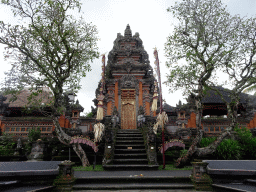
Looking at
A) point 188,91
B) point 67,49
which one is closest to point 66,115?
point 67,49

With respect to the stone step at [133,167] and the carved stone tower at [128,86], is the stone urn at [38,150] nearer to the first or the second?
the stone step at [133,167]

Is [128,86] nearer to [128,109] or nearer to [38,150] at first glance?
[128,109]

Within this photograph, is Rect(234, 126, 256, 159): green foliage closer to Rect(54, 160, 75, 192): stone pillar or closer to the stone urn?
Rect(54, 160, 75, 192): stone pillar

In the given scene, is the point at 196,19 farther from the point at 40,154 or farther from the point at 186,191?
the point at 40,154

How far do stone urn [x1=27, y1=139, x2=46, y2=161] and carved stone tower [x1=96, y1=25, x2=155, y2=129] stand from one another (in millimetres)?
6375

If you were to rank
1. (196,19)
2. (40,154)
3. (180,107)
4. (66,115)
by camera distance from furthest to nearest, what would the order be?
(66,115), (180,107), (40,154), (196,19)

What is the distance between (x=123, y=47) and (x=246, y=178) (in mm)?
15753

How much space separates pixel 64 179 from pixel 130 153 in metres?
3.97

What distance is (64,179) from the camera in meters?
5.38

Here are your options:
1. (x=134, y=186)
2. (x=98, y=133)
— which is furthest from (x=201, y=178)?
(x=98, y=133)

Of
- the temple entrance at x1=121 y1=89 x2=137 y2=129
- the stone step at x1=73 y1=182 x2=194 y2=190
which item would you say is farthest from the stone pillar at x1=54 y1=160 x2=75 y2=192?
the temple entrance at x1=121 y1=89 x2=137 y2=129

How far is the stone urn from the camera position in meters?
9.05

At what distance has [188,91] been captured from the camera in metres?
8.32

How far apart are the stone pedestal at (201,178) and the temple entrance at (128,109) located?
875 cm
